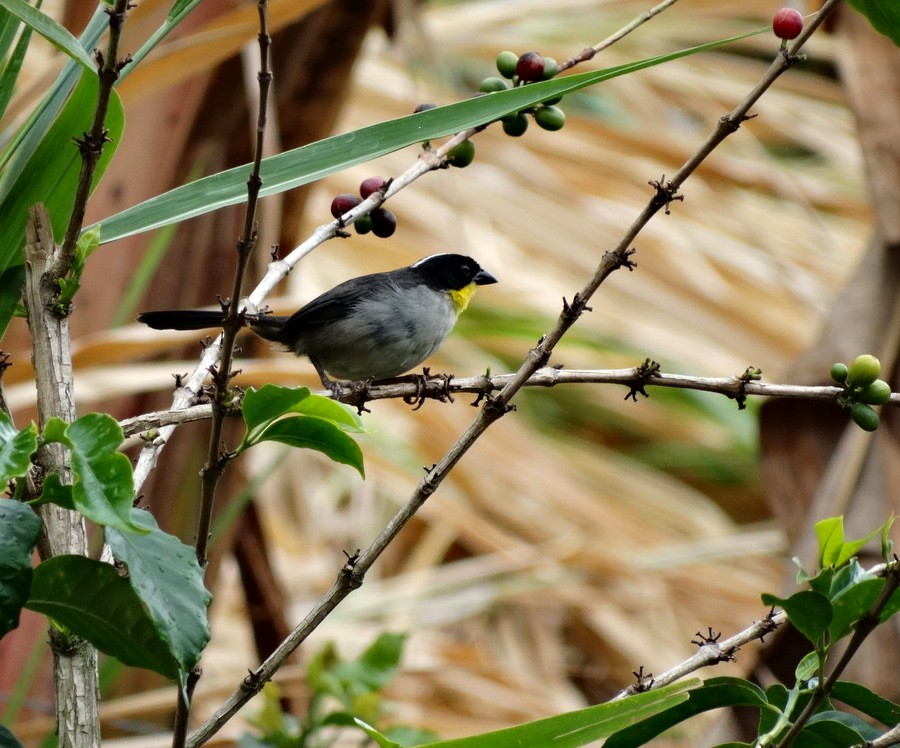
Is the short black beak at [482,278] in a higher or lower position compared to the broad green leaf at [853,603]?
higher

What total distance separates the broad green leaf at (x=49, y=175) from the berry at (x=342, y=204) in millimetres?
434

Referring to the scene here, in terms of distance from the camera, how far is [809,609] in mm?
1079

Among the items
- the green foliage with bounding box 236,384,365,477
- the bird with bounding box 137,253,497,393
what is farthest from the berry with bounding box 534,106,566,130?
the bird with bounding box 137,253,497,393

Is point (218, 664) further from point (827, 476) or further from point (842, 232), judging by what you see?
point (842, 232)

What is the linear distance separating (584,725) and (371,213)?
3.18ft

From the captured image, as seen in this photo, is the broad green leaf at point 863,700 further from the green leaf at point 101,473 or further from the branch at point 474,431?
the green leaf at point 101,473

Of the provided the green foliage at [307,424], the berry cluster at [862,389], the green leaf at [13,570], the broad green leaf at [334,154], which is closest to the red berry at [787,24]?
the broad green leaf at [334,154]

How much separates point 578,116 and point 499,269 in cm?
167

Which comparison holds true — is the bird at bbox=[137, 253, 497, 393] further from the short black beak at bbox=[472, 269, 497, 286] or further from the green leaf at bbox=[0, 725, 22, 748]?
the green leaf at bbox=[0, 725, 22, 748]

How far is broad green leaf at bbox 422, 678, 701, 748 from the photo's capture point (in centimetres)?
100

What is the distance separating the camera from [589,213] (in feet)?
21.2

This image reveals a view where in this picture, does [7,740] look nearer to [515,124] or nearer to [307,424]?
[307,424]

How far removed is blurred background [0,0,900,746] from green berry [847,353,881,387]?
1480 millimetres

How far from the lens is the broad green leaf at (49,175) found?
1.34 metres
